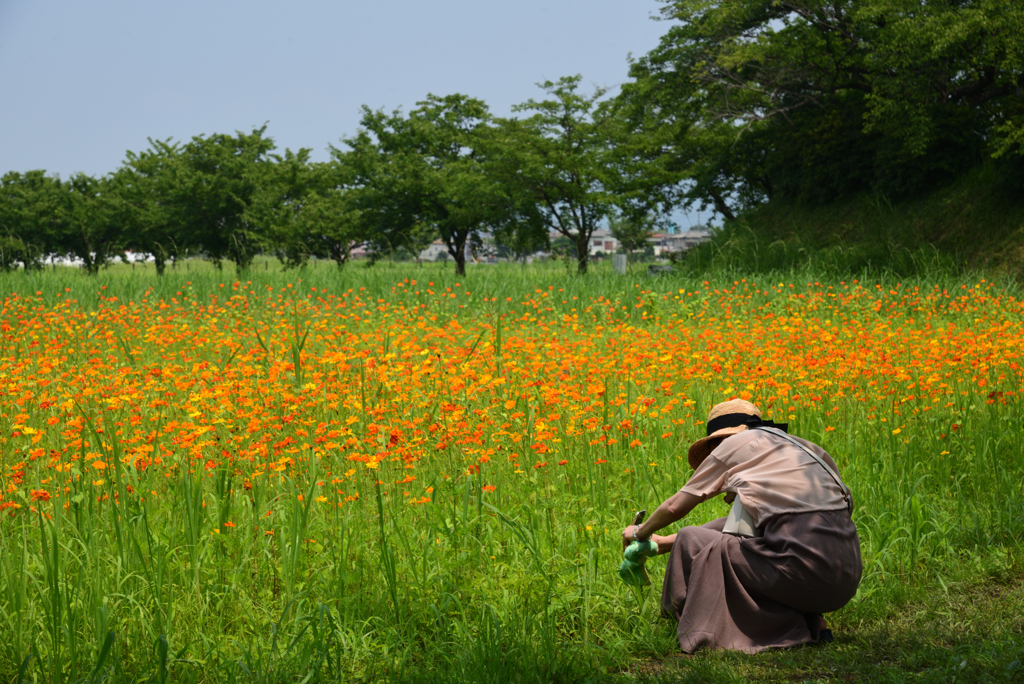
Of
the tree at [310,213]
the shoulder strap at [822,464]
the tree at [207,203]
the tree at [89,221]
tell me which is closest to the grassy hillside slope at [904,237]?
the shoulder strap at [822,464]

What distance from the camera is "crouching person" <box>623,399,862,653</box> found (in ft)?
9.50

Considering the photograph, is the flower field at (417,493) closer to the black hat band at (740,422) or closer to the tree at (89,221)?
the black hat band at (740,422)

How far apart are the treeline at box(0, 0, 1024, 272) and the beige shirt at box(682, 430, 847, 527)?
13.0 m

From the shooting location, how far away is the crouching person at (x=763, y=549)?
290cm

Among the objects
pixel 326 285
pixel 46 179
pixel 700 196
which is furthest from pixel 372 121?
pixel 46 179

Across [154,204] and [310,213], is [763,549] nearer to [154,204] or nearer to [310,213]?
[310,213]

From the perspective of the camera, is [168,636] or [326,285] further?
[326,285]

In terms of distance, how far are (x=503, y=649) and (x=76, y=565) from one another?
1899 millimetres

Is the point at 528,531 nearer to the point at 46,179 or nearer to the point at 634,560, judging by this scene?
the point at 634,560

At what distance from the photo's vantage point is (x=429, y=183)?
21.8 metres

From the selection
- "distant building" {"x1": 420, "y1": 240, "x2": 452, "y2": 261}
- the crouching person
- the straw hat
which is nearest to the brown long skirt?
the crouching person

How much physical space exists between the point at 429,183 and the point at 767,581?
19.9 m

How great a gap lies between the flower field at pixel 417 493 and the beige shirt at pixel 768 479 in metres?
0.69

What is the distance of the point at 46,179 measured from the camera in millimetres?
37031
